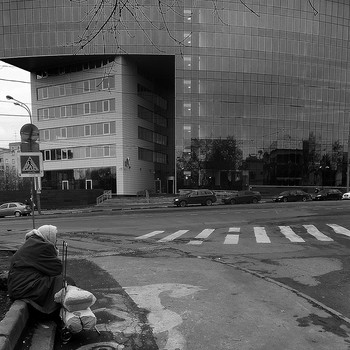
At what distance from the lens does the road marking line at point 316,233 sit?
40.7ft

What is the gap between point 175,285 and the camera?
6.30 m

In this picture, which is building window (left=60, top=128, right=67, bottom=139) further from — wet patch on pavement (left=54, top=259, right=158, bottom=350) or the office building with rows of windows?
wet patch on pavement (left=54, top=259, right=158, bottom=350)

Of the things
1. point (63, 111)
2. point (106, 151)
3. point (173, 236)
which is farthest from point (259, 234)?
point (63, 111)

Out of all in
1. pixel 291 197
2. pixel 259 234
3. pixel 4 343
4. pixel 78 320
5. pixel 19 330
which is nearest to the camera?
pixel 4 343

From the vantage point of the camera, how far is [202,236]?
44.2ft

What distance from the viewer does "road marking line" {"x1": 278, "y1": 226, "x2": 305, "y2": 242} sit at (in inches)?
489

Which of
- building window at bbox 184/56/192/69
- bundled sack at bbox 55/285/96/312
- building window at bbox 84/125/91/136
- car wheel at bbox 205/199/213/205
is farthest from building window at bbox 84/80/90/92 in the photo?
bundled sack at bbox 55/285/96/312

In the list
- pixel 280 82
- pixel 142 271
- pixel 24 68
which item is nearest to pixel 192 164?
pixel 280 82

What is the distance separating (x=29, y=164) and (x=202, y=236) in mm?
6834

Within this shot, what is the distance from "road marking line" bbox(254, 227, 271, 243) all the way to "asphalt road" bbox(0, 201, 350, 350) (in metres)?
0.11

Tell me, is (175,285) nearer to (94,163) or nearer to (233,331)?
(233,331)

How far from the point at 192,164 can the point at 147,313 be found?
47450 mm

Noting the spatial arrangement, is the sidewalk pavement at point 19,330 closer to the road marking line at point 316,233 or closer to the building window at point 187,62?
the road marking line at point 316,233

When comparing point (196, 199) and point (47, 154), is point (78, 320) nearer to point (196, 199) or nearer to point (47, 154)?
point (196, 199)
